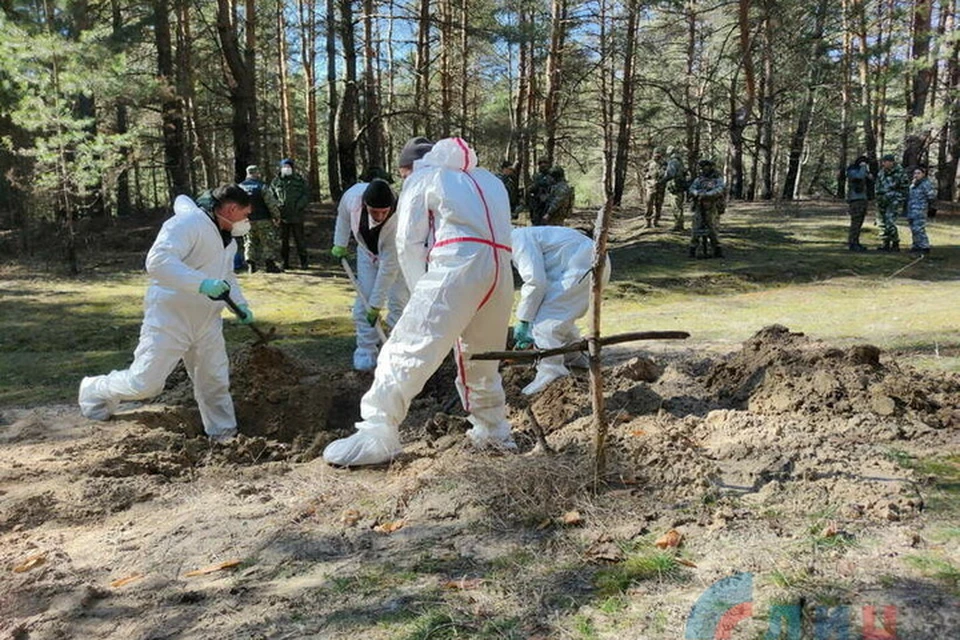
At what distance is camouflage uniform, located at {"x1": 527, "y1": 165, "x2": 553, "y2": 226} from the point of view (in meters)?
14.8

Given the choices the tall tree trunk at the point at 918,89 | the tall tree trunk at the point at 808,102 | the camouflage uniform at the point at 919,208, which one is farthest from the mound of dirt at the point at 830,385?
the tall tree trunk at the point at 808,102

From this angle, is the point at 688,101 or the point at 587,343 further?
the point at 688,101

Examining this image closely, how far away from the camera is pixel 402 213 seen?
4.11 metres

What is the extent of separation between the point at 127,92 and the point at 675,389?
12.9 meters

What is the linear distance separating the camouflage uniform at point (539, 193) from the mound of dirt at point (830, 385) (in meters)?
9.81

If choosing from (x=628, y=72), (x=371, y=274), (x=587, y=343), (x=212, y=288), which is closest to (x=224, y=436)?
(x=212, y=288)

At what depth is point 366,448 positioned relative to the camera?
396 cm

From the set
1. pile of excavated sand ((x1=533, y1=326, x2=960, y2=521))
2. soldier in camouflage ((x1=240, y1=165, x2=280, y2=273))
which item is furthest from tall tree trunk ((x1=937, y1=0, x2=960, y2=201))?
pile of excavated sand ((x1=533, y1=326, x2=960, y2=521))

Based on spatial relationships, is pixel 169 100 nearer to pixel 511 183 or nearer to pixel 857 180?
pixel 511 183

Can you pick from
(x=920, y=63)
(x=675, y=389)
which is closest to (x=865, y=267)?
(x=920, y=63)

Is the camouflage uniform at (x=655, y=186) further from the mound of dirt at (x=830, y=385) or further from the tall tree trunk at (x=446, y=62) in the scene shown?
the mound of dirt at (x=830, y=385)

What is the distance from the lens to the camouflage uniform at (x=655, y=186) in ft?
55.0

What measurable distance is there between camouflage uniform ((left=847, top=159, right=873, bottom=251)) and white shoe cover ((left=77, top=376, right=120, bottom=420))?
13.9 meters

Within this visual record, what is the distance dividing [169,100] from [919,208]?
1578 centimetres
